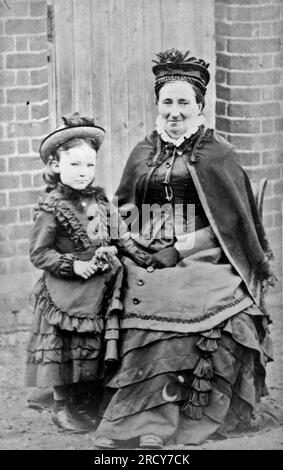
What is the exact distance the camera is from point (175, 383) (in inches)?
288

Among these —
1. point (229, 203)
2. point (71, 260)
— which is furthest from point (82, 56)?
point (71, 260)

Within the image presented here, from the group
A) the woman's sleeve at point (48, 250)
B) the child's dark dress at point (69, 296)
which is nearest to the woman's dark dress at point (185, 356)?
the child's dark dress at point (69, 296)

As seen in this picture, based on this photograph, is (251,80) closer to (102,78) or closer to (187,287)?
(102,78)

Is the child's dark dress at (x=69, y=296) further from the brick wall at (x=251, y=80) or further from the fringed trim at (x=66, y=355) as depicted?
the brick wall at (x=251, y=80)

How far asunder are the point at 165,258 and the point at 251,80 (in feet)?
6.13

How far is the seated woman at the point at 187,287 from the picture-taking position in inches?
288

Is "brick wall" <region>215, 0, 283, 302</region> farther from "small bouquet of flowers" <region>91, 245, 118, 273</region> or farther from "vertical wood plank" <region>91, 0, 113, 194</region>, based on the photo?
"small bouquet of flowers" <region>91, 245, 118, 273</region>

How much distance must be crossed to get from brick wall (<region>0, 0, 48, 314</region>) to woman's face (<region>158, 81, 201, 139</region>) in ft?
4.05

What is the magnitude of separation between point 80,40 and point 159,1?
1.82 feet

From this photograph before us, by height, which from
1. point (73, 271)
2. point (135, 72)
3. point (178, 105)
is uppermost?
point (135, 72)

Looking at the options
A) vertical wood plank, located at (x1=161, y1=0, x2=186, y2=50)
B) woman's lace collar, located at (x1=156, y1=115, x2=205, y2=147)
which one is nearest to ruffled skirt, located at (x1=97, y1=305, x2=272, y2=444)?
woman's lace collar, located at (x1=156, y1=115, x2=205, y2=147)

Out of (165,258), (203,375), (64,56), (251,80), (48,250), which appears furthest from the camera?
(251,80)

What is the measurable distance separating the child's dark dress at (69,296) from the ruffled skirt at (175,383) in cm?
Answer: 16
